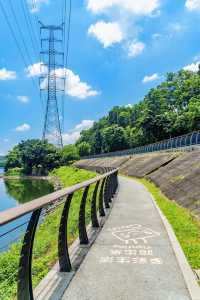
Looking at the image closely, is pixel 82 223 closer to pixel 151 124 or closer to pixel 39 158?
pixel 151 124

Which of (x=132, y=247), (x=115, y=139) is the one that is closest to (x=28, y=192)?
(x=132, y=247)

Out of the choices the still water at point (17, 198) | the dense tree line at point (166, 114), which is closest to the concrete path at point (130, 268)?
the still water at point (17, 198)

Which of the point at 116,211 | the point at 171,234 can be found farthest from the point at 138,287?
the point at 116,211

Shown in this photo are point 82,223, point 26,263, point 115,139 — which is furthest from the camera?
point 115,139

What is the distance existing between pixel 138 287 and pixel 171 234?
3.29m

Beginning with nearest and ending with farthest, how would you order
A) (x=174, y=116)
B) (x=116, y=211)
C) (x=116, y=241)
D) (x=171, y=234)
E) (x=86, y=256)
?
(x=86, y=256)
(x=116, y=241)
(x=171, y=234)
(x=116, y=211)
(x=174, y=116)

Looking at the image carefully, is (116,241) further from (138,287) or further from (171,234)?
(138,287)

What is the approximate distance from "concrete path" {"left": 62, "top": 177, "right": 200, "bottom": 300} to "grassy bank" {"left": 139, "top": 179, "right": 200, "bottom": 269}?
347mm

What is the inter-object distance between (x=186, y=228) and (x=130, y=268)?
11.6ft

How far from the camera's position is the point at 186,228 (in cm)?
847

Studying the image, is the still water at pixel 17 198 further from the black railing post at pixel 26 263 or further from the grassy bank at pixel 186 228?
the grassy bank at pixel 186 228

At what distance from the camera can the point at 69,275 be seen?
16.3 ft

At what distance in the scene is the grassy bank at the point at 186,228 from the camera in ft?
20.7

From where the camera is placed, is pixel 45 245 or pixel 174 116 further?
pixel 174 116
